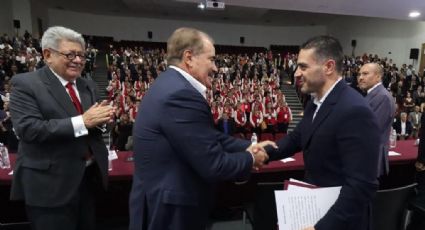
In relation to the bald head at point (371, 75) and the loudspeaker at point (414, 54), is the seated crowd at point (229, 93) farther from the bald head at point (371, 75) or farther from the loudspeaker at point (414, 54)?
the bald head at point (371, 75)

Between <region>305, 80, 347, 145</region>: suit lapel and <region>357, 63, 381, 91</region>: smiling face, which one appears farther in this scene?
<region>357, 63, 381, 91</region>: smiling face

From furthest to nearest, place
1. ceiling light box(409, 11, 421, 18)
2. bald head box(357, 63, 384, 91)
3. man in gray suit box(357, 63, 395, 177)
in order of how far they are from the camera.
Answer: ceiling light box(409, 11, 421, 18) → bald head box(357, 63, 384, 91) → man in gray suit box(357, 63, 395, 177)

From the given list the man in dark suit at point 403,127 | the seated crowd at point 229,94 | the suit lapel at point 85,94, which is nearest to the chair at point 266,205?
the suit lapel at point 85,94

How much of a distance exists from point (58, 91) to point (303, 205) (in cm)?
128

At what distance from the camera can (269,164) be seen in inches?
108

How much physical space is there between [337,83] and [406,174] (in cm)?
257

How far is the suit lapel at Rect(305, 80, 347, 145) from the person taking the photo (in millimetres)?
1406

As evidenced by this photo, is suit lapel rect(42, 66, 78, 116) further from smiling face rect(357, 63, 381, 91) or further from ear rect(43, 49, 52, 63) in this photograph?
smiling face rect(357, 63, 381, 91)

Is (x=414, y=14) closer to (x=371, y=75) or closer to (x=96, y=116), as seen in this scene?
(x=371, y=75)

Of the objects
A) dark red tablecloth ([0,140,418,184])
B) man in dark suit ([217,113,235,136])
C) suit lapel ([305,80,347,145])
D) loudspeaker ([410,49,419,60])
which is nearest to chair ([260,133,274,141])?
man in dark suit ([217,113,235,136])

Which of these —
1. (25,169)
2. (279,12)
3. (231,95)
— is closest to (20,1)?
(231,95)

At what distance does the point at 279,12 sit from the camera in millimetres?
18891

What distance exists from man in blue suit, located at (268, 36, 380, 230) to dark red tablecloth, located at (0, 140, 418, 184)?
45.5 inches

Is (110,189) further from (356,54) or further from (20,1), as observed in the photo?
(356,54)
